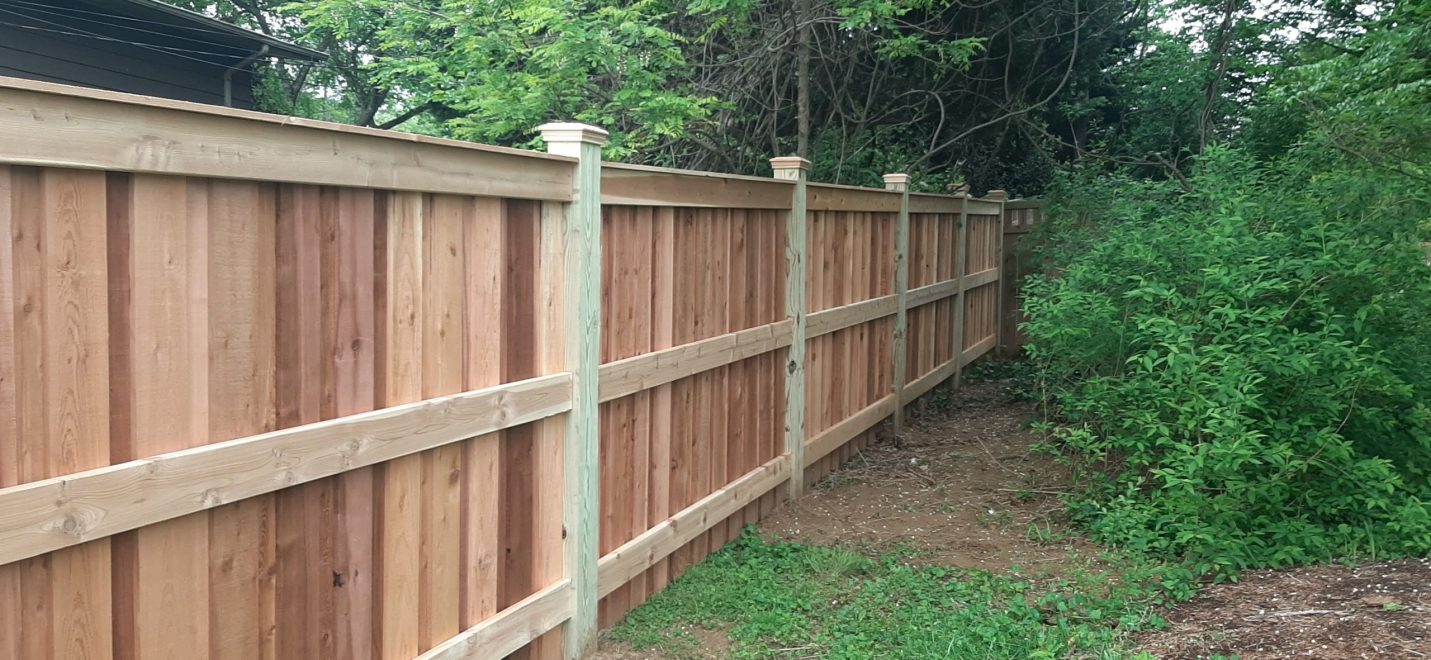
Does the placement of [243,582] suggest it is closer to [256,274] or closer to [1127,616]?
[256,274]

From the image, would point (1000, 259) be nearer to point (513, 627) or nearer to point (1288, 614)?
point (1288, 614)

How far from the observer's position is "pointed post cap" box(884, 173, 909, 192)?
7.81m

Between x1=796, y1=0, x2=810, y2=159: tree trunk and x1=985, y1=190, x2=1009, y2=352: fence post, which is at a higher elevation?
x1=796, y1=0, x2=810, y2=159: tree trunk

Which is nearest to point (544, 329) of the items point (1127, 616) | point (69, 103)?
point (69, 103)

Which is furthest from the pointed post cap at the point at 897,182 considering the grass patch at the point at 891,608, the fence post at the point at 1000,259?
the fence post at the point at 1000,259

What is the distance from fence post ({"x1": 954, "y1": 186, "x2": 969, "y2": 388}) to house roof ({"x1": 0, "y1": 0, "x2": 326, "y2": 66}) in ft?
22.3

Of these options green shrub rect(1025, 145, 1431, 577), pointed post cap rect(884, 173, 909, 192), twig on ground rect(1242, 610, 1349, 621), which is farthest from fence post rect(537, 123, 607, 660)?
pointed post cap rect(884, 173, 909, 192)

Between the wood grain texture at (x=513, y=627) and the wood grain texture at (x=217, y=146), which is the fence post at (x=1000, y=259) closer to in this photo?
the wood grain texture at (x=513, y=627)

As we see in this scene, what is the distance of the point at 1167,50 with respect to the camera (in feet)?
44.0

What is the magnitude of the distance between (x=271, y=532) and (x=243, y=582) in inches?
4.6

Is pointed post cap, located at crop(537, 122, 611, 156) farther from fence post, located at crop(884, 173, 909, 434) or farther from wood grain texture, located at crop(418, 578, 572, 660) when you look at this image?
fence post, located at crop(884, 173, 909, 434)

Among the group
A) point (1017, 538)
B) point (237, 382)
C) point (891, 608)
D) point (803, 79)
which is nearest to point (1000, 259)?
point (803, 79)

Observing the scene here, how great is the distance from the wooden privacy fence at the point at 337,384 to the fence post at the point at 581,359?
0.03ft

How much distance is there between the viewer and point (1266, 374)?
505 centimetres
